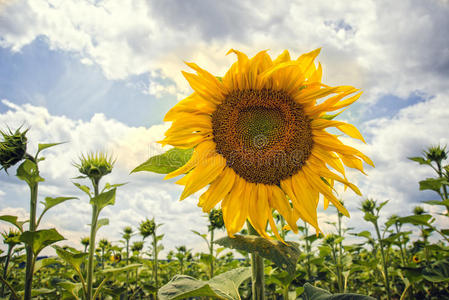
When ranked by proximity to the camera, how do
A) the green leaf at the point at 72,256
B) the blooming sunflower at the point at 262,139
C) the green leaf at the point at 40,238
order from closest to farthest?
the blooming sunflower at the point at 262,139
the green leaf at the point at 40,238
the green leaf at the point at 72,256

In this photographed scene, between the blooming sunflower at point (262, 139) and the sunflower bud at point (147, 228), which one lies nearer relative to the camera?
the blooming sunflower at point (262, 139)

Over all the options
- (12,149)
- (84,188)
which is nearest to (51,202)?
(84,188)

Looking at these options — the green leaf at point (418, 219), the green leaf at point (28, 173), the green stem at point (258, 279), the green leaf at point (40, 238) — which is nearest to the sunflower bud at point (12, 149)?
the green leaf at point (28, 173)

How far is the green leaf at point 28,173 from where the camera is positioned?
2199mm

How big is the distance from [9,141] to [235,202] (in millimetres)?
1894

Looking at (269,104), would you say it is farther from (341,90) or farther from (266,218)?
(266,218)

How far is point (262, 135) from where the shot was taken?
5.35ft

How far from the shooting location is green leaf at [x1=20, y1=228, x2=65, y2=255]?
1.89 metres

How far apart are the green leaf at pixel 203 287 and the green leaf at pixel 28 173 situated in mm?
1464

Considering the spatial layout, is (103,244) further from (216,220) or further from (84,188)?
(84,188)

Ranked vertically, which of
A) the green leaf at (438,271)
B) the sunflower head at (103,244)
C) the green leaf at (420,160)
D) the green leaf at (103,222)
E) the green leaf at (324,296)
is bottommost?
the green leaf at (438,271)

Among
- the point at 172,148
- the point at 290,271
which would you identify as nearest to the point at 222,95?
the point at 172,148

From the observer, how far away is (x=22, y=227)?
2.32 meters

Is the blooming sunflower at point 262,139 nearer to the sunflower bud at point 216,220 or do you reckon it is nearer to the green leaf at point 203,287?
the green leaf at point 203,287
